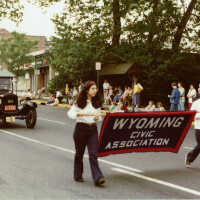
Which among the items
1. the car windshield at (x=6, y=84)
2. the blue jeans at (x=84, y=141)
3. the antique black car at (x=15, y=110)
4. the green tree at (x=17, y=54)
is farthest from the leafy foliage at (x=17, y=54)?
the blue jeans at (x=84, y=141)

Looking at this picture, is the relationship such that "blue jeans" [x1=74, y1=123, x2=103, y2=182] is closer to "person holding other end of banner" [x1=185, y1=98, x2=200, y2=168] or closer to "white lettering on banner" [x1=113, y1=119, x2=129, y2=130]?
"white lettering on banner" [x1=113, y1=119, x2=129, y2=130]

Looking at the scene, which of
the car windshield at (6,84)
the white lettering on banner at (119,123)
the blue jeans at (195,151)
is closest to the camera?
the white lettering on banner at (119,123)

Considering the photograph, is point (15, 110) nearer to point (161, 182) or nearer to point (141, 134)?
point (141, 134)

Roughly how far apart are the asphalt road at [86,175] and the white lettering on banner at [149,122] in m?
0.85

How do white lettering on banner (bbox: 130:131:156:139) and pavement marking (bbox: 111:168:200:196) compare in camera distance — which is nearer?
pavement marking (bbox: 111:168:200:196)

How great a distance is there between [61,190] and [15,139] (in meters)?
6.55

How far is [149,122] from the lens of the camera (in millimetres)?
7863

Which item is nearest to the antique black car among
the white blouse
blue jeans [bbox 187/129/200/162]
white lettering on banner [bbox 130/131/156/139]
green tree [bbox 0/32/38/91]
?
white lettering on banner [bbox 130/131/156/139]

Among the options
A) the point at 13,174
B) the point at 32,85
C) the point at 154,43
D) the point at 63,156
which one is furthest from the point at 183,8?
the point at 32,85

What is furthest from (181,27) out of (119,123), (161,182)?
(161,182)

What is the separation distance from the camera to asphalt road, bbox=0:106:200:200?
6.10 metres

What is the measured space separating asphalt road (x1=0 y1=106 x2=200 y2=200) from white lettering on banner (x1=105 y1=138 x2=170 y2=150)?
0.49m

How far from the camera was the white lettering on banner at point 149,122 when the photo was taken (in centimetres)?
750

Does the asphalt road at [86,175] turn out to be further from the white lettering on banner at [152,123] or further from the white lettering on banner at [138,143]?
the white lettering on banner at [152,123]
